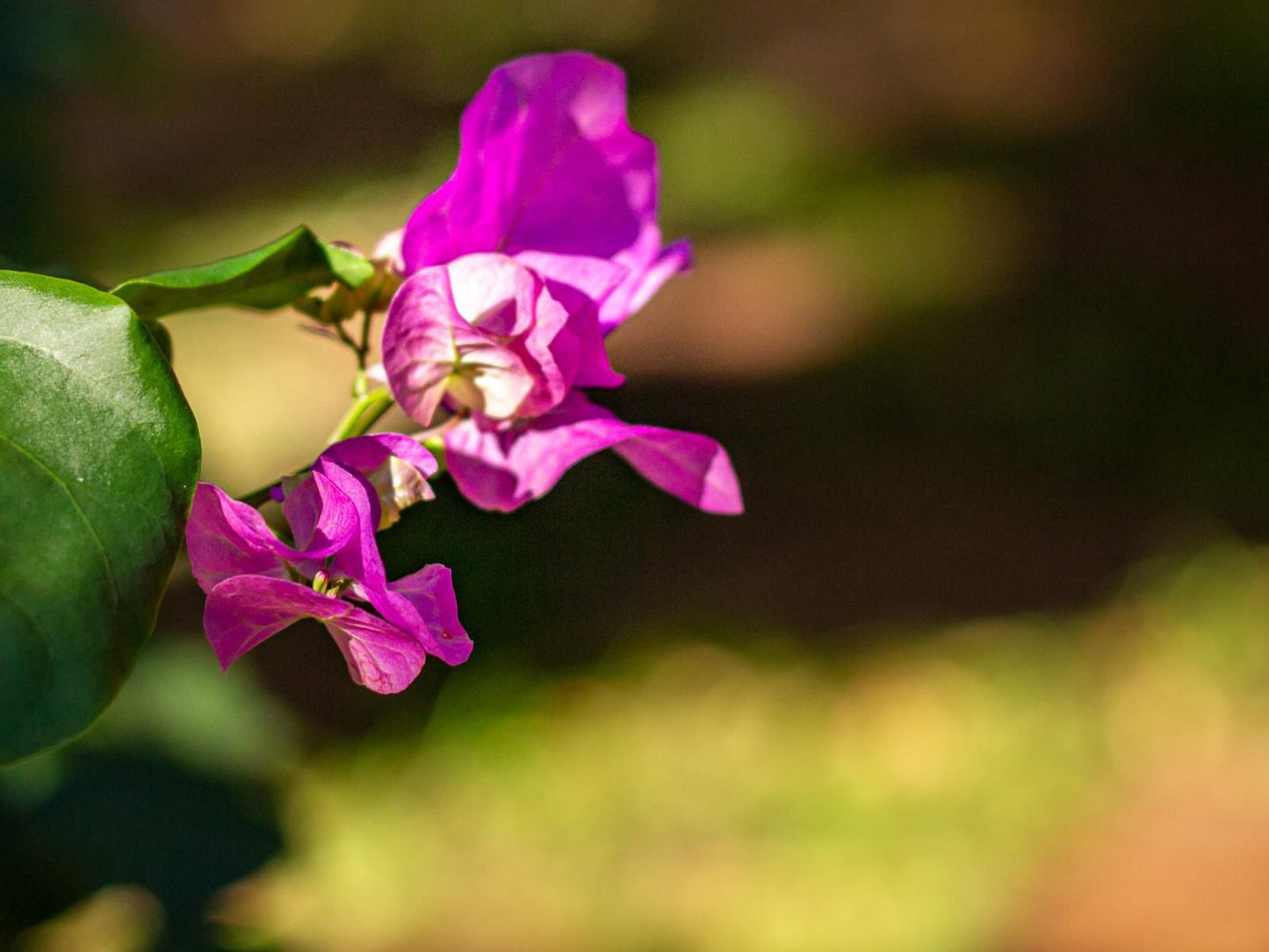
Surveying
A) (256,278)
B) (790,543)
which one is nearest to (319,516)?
(256,278)

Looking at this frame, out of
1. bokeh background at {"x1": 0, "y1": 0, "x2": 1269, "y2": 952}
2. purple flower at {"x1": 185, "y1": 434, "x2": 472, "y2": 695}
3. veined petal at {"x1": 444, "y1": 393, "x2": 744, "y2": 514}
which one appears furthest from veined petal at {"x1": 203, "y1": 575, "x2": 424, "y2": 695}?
bokeh background at {"x1": 0, "y1": 0, "x2": 1269, "y2": 952}

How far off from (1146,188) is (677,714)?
2.99m

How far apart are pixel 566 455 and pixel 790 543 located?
315cm

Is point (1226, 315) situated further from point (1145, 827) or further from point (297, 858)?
point (297, 858)

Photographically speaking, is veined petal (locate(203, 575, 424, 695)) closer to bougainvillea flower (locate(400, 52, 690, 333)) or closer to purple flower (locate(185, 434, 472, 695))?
purple flower (locate(185, 434, 472, 695))

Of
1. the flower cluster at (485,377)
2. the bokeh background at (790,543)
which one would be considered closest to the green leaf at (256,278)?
the flower cluster at (485,377)

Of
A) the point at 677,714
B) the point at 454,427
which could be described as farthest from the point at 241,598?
the point at 677,714

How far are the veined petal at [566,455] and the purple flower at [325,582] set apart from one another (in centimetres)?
9

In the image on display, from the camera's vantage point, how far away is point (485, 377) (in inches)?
21.2

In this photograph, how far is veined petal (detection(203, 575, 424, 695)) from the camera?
0.43 metres

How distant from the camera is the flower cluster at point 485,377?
1.47 ft

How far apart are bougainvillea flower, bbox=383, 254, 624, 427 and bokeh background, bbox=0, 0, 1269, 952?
47cm

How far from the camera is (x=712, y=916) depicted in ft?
7.98

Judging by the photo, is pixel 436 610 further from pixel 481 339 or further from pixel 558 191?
pixel 558 191
